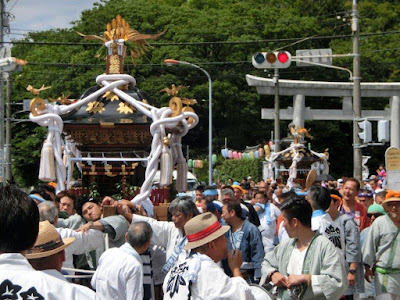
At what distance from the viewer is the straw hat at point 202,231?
5.59 meters

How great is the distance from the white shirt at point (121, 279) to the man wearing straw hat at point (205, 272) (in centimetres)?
85

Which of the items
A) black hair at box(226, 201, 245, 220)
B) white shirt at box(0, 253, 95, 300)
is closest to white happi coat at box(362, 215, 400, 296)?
black hair at box(226, 201, 245, 220)

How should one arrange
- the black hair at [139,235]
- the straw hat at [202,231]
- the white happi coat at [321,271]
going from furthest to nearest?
1. the black hair at [139,235]
2. the white happi coat at [321,271]
3. the straw hat at [202,231]

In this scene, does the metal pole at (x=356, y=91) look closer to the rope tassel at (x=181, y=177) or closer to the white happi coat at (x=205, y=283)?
the rope tassel at (x=181, y=177)

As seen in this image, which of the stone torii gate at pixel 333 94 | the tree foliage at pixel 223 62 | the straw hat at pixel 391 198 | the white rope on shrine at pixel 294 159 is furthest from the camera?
the tree foliage at pixel 223 62

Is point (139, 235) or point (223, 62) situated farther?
point (223, 62)

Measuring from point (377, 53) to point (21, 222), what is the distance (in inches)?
2025

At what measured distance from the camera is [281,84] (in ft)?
131

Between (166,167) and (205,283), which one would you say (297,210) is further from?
(166,167)

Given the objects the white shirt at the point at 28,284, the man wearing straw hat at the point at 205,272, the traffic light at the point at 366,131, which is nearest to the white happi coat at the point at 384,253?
the man wearing straw hat at the point at 205,272

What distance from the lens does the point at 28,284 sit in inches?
130

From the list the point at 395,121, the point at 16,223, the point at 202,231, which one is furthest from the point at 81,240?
the point at 395,121

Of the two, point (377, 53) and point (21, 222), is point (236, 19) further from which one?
point (21, 222)

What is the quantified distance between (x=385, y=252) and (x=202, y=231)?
13.2 feet
